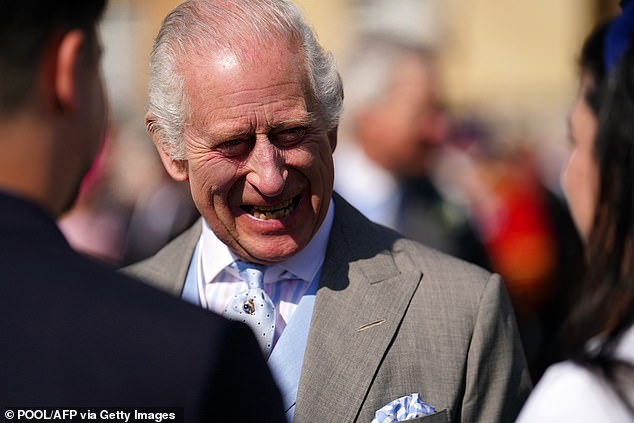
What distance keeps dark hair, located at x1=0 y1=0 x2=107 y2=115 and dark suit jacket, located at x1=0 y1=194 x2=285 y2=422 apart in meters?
0.21

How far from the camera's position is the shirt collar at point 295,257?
310 cm

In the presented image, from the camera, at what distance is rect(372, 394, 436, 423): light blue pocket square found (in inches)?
112

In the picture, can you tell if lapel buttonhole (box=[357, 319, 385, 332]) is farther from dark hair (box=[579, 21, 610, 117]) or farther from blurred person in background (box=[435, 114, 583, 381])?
blurred person in background (box=[435, 114, 583, 381])

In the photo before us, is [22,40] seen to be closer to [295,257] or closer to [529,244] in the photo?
[295,257]

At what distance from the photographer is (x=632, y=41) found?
2314 mm

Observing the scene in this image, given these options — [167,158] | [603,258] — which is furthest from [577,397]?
[167,158]

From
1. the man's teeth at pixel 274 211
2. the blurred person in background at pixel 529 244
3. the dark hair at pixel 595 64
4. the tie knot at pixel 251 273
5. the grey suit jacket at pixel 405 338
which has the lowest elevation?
the blurred person in background at pixel 529 244

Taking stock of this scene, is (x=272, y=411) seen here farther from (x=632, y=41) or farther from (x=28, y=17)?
(x=632, y=41)

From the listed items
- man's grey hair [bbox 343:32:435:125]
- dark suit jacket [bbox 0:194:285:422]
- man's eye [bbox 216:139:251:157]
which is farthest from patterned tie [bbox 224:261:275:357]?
man's grey hair [bbox 343:32:435:125]

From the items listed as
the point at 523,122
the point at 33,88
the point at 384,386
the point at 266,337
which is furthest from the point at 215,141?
the point at 523,122

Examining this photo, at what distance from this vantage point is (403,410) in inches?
113

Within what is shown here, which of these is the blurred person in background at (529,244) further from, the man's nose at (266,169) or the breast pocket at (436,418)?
the man's nose at (266,169)

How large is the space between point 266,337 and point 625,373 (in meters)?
1.21

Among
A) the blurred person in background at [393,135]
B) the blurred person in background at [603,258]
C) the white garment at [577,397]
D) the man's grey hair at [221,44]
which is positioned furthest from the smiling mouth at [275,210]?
the blurred person in background at [393,135]
